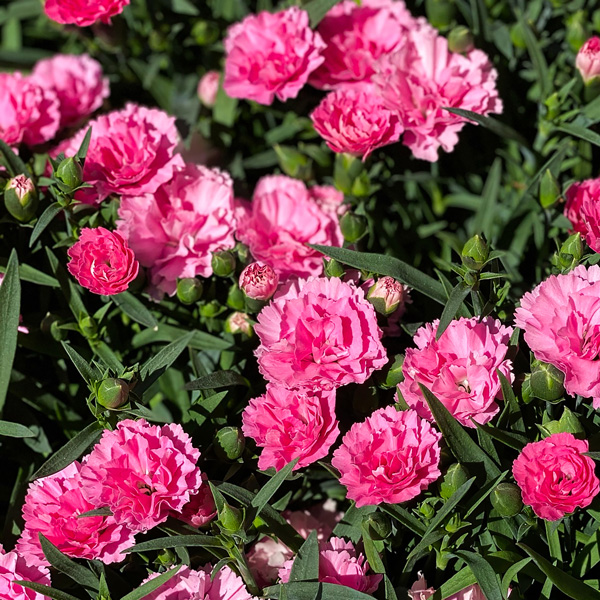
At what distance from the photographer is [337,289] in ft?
3.83

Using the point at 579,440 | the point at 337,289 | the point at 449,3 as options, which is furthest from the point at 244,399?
the point at 449,3

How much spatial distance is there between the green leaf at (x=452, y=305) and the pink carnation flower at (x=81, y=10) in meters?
0.80

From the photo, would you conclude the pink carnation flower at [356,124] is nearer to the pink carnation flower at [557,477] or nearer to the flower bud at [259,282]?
the flower bud at [259,282]

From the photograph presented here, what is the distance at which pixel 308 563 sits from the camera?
1.05m

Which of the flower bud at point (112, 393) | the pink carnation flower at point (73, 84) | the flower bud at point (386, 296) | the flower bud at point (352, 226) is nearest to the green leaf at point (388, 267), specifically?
the flower bud at point (386, 296)

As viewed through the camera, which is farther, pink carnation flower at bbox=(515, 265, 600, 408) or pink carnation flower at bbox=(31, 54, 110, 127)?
pink carnation flower at bbox=(31, 54, 110, 127)

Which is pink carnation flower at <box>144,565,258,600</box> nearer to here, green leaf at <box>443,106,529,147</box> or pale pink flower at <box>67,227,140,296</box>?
pale pink flower at <box>67,227,140,296</box>

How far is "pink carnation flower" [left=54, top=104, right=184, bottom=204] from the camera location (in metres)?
1.31

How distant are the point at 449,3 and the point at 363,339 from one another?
85 cm

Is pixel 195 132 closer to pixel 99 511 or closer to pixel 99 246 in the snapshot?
pixel 99 246

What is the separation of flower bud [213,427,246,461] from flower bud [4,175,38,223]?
46 centimetres

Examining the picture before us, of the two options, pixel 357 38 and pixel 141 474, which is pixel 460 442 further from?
pixel 357 38

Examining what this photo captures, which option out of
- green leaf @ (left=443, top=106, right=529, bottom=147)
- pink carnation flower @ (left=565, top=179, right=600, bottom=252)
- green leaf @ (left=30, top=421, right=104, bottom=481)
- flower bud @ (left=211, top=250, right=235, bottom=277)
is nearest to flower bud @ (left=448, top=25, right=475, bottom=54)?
green leaf @ (left=443, top=106, right=529, bottom=147)

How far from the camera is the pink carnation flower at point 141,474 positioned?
3.40 feet
